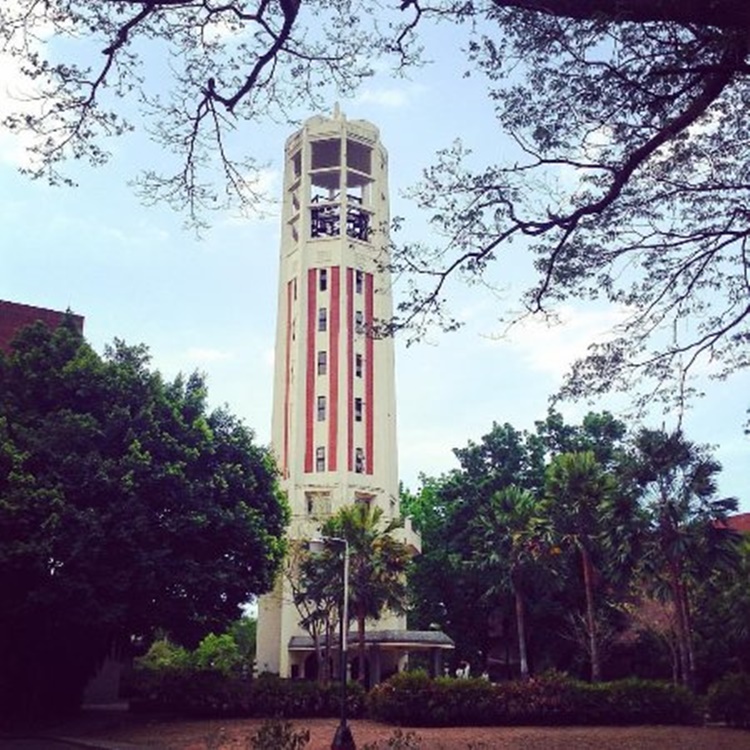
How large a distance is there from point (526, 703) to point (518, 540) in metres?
11.7

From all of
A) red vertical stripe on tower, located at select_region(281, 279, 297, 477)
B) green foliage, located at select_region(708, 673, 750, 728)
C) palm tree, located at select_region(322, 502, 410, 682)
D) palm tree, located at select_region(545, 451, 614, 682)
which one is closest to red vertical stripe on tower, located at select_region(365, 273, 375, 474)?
red vertical stripe on tower, located at select_region(281, 279, 297, 477)

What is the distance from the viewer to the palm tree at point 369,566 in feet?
107

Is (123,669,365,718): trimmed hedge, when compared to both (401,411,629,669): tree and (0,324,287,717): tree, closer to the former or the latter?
(0,324,287,717): tree

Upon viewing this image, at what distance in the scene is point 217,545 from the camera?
25031mm

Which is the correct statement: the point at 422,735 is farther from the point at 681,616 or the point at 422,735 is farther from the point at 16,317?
the point at 16,317

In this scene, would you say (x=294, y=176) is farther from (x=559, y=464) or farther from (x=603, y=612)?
(x=603, y=612)

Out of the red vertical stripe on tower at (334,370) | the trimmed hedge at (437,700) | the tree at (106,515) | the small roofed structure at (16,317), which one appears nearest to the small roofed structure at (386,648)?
the red vertical stripe on tower at (334,370)

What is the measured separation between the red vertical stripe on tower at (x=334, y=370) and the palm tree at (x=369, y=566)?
9.96m

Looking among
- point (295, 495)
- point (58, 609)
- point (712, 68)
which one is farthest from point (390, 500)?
point (712, 68)

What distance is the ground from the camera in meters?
19.2

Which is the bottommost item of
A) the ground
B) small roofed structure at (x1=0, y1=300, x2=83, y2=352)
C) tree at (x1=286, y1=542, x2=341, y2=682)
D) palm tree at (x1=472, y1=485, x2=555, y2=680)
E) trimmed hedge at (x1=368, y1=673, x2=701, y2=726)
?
the ground

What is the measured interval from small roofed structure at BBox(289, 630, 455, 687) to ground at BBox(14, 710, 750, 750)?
14.1 m

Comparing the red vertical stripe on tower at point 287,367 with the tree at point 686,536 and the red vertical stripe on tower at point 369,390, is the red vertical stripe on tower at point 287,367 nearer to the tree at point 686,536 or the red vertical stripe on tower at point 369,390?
the red vertical stripe on tower at point 369,390

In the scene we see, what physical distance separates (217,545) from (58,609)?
4.68 meters
